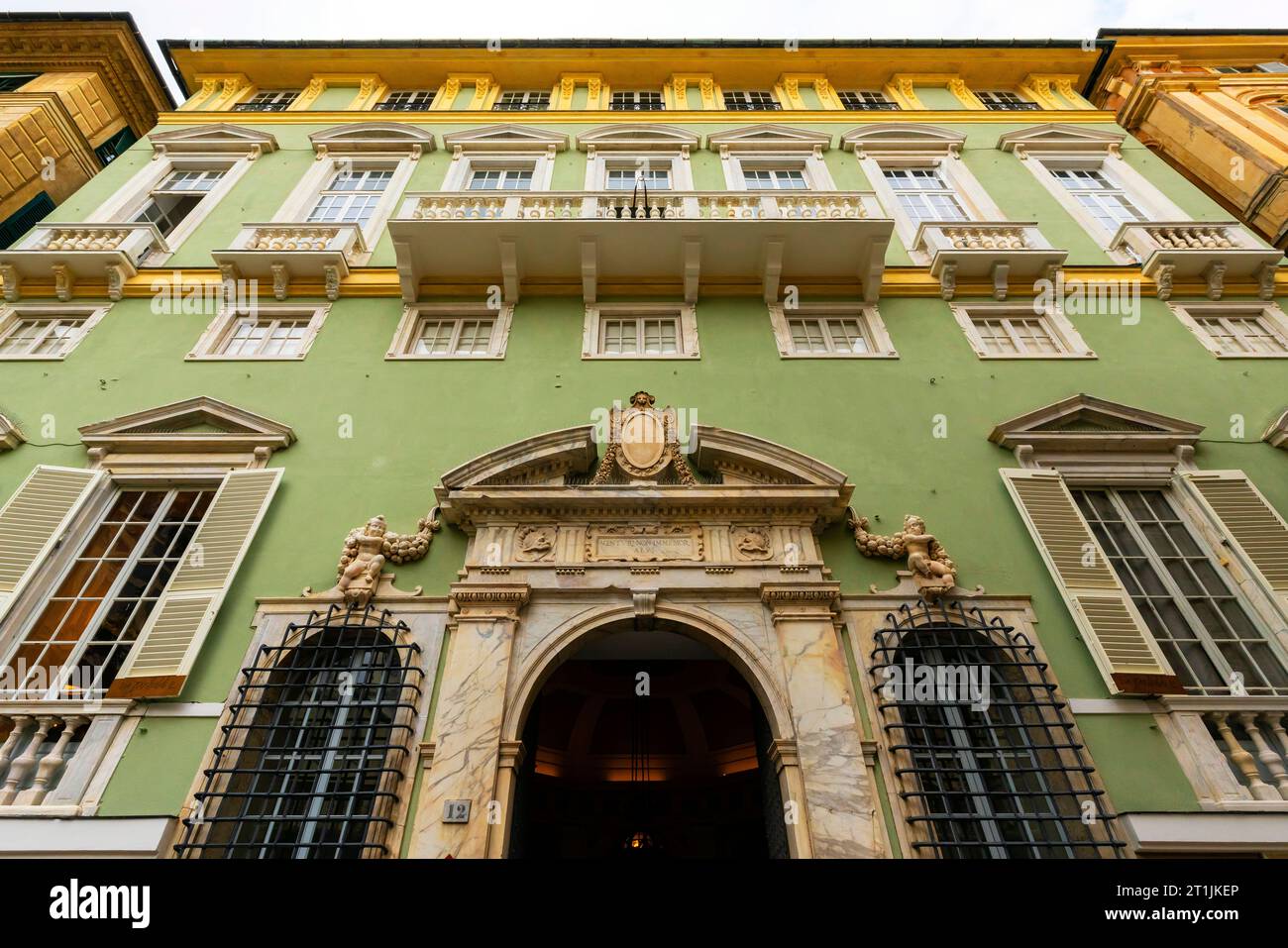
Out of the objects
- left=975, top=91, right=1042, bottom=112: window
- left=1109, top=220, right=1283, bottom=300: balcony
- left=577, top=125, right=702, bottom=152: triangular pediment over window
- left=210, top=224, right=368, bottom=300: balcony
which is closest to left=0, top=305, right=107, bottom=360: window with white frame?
left=210, top=224, right=368, bottom=300: balcony

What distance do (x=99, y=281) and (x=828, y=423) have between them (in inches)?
491

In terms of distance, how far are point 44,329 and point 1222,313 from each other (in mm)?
19768

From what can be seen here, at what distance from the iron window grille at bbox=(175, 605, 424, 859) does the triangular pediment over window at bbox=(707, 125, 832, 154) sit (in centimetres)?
1280

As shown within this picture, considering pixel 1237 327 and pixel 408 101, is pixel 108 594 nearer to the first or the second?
pixel 408 101

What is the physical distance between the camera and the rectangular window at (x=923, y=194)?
47.0ft

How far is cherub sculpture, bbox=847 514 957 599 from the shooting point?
325 inches

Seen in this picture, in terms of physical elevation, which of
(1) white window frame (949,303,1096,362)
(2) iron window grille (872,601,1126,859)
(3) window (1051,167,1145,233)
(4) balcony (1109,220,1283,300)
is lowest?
(2) iron window grille (872,601,1126,859)

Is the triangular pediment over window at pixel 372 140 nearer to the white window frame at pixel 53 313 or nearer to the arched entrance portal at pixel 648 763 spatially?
the white window frame at pixel 53 313

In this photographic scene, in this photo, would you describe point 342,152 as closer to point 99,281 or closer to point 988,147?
point 99,281

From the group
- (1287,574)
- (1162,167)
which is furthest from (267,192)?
(1162,167)

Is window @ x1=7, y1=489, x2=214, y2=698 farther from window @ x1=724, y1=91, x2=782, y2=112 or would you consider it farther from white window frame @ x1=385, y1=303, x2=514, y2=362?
window @ x1=724, y1=91, x2=782, y2=112

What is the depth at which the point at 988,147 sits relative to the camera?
52.7 ft

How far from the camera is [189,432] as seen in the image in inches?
396
